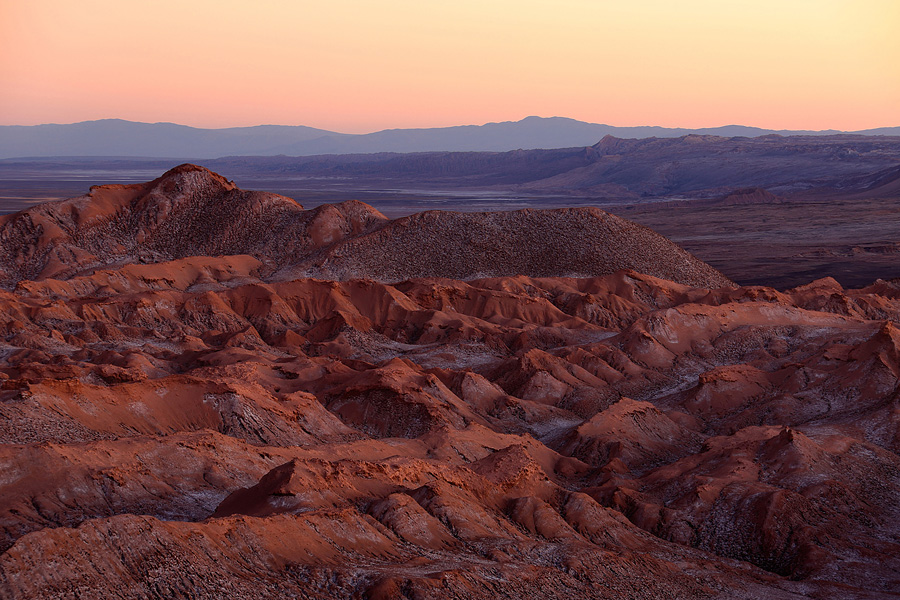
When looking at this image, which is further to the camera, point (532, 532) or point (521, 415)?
point (521, 415)

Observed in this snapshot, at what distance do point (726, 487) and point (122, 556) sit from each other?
20.2m

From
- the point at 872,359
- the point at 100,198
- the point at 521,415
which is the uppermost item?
the point at 100,198

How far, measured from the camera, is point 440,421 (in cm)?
4056

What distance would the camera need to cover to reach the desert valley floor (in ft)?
73.1

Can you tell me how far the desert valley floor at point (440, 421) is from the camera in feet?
73.1

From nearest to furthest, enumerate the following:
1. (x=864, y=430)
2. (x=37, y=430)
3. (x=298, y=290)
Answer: (x=37, y=430), (x=864, y=430), (x=298, y=290)

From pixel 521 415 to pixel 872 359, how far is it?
1685 centimetres

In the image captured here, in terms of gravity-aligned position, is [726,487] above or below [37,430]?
below

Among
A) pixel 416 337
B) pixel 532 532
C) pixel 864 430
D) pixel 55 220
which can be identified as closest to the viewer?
pixel 532 532

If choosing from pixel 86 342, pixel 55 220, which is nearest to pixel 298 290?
pixel 86 342

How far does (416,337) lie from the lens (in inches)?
2406

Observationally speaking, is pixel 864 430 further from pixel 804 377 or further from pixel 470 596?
pixel 470 596

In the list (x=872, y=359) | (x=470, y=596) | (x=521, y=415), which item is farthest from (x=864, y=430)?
(x=470, y=596)

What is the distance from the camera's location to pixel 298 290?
65875 millimetres
